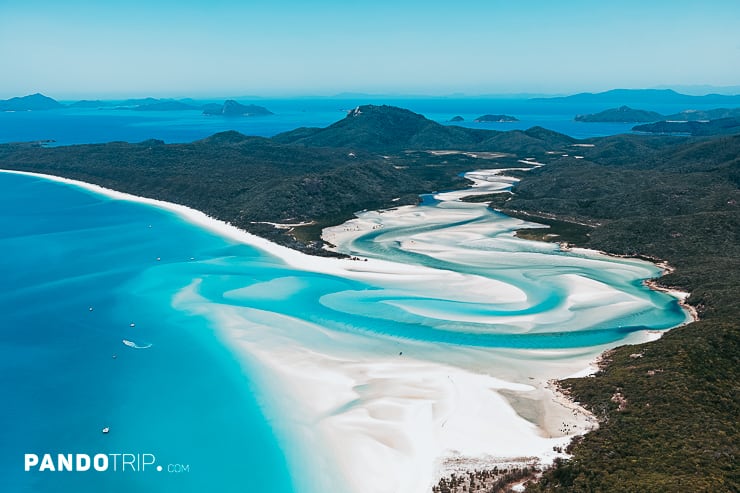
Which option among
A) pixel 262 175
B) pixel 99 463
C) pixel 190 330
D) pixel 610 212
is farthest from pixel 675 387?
pixel 262 175

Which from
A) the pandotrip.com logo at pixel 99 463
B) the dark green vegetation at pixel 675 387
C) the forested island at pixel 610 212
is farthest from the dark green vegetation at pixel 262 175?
the pandotrip.com logo at pixel 99 463

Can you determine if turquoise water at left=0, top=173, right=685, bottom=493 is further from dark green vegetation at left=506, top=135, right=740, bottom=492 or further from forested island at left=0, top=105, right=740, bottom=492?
forested island at left=0, top=105, right=740, bottom=492

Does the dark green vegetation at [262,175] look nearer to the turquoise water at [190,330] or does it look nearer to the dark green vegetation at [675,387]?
the turquoise water at [190,330]

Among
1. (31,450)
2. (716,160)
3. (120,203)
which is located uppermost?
(716,160)

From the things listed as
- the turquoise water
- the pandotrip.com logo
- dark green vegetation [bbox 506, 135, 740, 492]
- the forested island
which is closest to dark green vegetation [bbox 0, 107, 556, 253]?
the forested island

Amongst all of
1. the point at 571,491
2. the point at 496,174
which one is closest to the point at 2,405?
the point at 571,491

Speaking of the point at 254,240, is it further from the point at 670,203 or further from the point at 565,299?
the point at 670,203

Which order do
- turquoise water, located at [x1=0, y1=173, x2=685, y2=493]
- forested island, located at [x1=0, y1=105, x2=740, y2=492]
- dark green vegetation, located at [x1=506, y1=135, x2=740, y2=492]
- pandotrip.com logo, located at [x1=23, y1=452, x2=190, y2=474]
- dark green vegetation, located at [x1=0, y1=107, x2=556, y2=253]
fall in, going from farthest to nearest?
dark green vegetation, located at [x1=0, y1=107, x2=556, y2=253]
turquoise water, located at [x1=0, y1=173, x2=685, y2=493]
pandotrip.com logo, located at [x1=23, y1=452, x2=190, y2=474]
forested island, located at [x1=0, y1=105, x2=740, y2=492]
dark green vegetation, located at [x1=506, y1=135, x2=740, y2=492]

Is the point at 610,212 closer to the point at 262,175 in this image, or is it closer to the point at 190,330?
the point at 262,175
